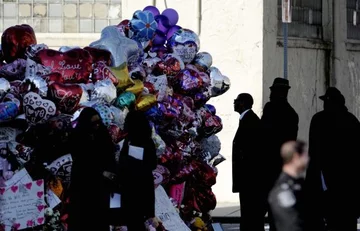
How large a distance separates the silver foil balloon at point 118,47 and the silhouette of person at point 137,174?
1.04 meters

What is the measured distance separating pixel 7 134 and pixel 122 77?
1.37 meters

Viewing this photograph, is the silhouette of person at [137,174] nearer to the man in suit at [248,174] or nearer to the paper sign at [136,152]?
the paper sign at [136,152]

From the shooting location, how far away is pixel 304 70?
73.3ft

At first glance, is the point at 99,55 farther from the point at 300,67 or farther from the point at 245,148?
the point at 300,67

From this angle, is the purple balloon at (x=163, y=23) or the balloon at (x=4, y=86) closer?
the balloon at (x=4, y=86)

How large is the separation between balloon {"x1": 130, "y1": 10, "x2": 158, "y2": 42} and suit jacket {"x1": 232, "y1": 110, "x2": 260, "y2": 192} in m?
1.43

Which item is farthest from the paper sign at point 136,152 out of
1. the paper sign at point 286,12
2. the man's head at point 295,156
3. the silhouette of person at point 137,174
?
the paper sign at point 286,12

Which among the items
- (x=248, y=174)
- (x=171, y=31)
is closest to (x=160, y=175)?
(x=248, y=174)

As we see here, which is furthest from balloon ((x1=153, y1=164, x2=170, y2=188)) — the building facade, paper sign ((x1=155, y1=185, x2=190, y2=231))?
the building facade

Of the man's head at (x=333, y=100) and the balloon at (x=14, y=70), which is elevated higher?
the balloon at (x=14, y=70)

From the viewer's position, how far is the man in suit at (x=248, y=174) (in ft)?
47.0

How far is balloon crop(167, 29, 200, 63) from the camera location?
14.4 m

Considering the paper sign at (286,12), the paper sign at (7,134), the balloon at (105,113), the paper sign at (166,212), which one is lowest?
the paper sign at (166,212)

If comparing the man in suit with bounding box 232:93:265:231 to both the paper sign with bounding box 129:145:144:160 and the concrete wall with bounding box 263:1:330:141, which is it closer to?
the paper sign with bounding box 129:145:144:160
